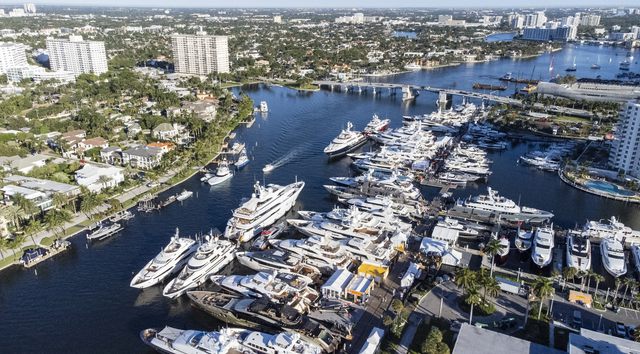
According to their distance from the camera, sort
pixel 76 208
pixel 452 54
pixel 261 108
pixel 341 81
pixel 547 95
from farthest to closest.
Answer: pixel 452 54, pixel 341 81, pixel 547 95, pixel 261 108, pixel 76 208

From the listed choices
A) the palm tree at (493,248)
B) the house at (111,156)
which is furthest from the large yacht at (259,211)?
the house at (111,156)

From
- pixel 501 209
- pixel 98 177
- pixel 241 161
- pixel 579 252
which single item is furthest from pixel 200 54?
pixel 579 252

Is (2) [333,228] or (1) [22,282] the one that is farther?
(2) [333,228]

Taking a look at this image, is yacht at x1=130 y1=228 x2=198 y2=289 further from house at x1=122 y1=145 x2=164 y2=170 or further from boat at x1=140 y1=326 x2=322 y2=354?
house at x1=122 y1=145 x2=164 y2=170

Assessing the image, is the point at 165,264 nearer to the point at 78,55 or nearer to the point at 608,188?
the point at 608,188

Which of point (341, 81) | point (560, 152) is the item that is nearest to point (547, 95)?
point (560, 152)

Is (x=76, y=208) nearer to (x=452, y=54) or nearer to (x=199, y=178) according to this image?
(x=199, y=178)
